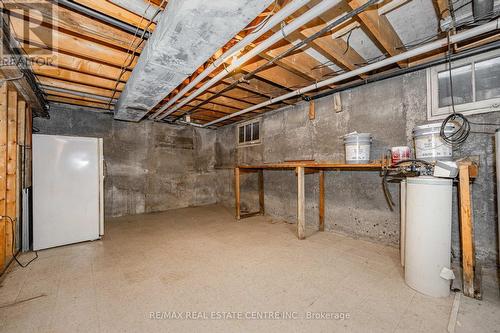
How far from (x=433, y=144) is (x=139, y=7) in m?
2.89

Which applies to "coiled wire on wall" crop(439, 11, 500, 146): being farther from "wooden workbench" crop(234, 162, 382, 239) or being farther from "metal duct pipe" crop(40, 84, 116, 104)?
"metal duct pipe" crop(40, 84, 116, 104)

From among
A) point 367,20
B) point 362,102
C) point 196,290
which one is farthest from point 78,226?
point 362,102

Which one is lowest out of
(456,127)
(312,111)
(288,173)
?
(288,173)

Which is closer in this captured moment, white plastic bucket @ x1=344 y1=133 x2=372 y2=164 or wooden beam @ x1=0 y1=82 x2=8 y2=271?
wooden beam @ x1=0 y1=82 x2=8 y2=271

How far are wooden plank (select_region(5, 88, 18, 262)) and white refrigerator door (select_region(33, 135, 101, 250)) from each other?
0.19m

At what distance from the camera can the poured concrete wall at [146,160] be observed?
432 cm

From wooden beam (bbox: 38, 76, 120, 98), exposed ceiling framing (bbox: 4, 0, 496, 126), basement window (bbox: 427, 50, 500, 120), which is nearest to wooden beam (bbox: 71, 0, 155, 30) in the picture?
exposed ceiling framing (bbox: 4, 0, 496, 126)

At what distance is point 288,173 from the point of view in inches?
164

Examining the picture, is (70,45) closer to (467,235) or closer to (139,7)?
(139,7)

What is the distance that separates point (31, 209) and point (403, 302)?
4377 millimetres

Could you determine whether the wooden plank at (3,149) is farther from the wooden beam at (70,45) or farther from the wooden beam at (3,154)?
the wooden beam at (70,45)

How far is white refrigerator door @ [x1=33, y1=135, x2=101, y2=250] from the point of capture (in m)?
2.77

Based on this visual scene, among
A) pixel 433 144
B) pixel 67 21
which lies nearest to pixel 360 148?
pixel 433 144

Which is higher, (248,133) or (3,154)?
(248,133)
